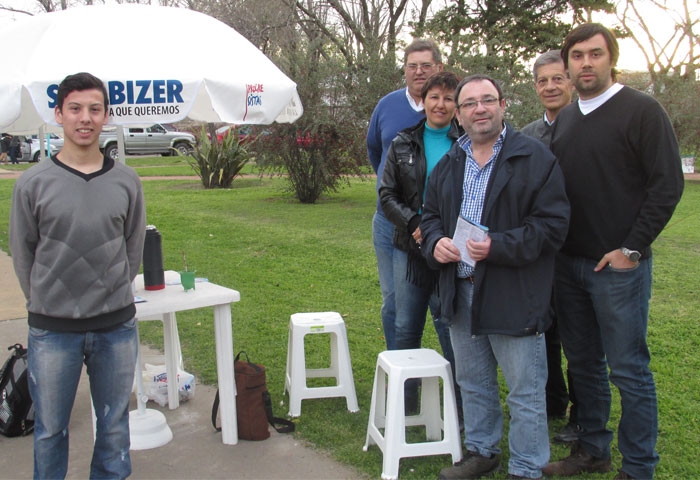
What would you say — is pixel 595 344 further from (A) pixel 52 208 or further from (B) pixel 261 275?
(B) pixel 261 275

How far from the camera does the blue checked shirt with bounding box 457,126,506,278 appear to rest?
3.00 metres

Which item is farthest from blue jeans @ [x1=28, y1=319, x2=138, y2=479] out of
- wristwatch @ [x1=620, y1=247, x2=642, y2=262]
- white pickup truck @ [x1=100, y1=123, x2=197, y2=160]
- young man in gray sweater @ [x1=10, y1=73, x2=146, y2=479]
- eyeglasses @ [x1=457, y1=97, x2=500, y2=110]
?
white pickup truck @ [x1=100, y1=123, x2=197, y2=160]

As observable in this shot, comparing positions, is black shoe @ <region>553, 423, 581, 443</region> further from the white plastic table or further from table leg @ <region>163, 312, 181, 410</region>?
table leg @ <region>163, 312, 181, 410</region>

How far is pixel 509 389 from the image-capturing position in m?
3.05

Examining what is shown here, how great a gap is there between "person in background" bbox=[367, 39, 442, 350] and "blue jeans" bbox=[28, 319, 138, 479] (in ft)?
5.32

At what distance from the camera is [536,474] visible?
9.93ft

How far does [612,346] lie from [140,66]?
8.95 feet

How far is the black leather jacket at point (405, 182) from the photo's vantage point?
354cm

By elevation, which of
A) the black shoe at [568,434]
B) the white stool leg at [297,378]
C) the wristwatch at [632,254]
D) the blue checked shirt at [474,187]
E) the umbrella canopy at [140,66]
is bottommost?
the black shoe at [568,434]

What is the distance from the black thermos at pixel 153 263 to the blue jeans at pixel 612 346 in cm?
216

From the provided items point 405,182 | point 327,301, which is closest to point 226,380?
point 405,182

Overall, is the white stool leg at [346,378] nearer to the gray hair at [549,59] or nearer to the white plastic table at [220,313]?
the white plastic table at [220,313]

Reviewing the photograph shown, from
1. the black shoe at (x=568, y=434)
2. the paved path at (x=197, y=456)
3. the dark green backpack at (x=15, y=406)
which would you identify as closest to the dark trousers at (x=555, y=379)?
the black shoe at (x=568, y=434)

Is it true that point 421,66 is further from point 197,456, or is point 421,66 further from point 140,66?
point 197,456
